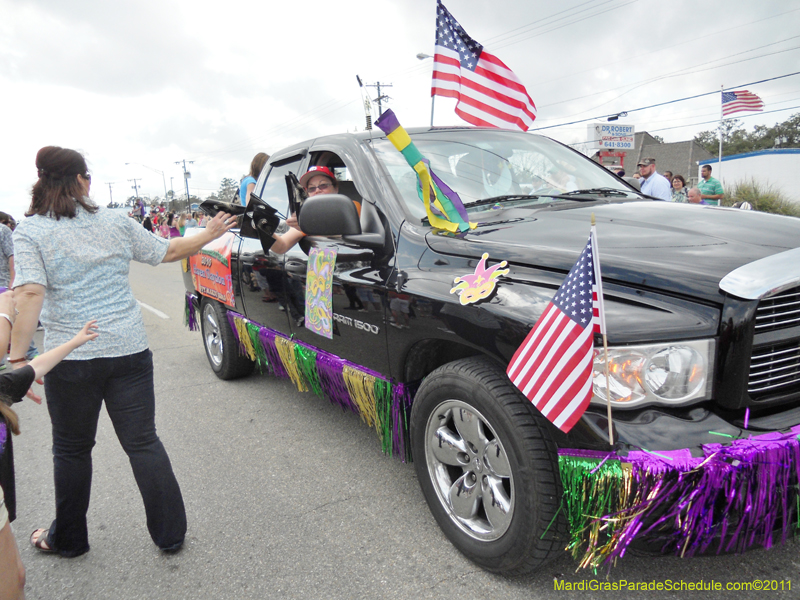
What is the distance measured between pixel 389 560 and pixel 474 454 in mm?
627

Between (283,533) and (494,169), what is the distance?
2162 mm

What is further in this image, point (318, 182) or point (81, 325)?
point (318, 182)

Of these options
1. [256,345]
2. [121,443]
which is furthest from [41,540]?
[256,345]

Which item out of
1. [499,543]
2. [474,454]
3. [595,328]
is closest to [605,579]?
[499,543]

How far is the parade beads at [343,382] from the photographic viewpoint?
2773 mm

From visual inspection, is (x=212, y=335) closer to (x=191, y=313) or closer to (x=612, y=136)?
(x=191, y=313)

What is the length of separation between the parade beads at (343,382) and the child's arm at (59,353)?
128 centimetres

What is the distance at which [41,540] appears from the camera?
2.61 m

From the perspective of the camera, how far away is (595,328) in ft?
5.63

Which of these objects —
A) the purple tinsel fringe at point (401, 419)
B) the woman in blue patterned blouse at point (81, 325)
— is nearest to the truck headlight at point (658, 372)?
the purple tinsel fringe at point (401, 419)

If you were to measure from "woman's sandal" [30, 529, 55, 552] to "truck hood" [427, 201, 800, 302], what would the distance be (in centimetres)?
223

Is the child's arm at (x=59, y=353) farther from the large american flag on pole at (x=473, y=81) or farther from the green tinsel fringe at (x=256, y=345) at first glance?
the large american flag on pole at (x=473, y=81)

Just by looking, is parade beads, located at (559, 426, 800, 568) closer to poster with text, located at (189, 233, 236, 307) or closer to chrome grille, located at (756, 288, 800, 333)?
chrome grille, located at (756, 288, 800, 333)

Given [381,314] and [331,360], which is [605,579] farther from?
[331,360]
